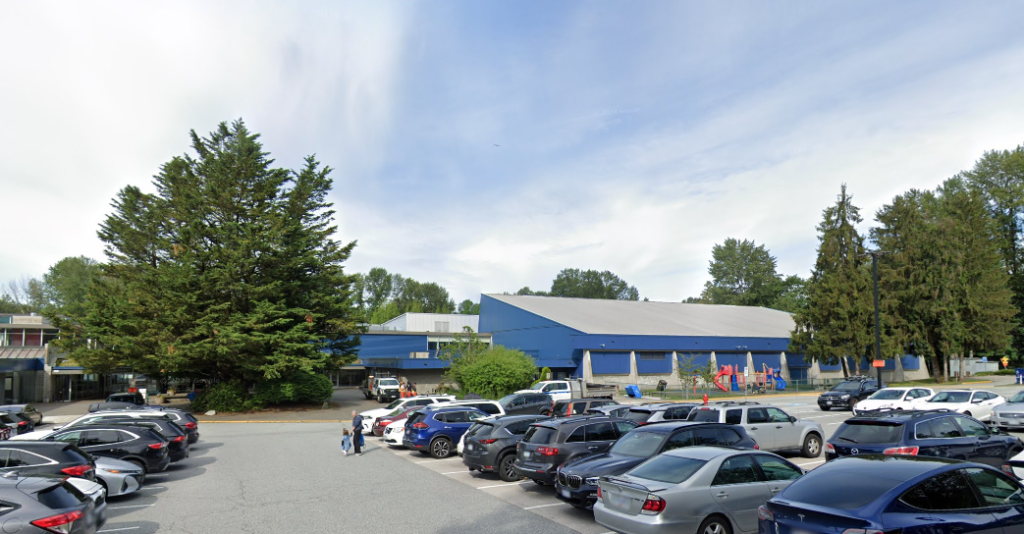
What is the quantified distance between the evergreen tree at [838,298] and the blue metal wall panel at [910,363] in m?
12.7

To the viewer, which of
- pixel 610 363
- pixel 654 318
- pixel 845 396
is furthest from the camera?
pixel 654 318

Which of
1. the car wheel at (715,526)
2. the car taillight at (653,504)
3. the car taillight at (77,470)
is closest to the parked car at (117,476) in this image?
the car taillight at (77,470)

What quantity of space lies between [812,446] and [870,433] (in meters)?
4.94

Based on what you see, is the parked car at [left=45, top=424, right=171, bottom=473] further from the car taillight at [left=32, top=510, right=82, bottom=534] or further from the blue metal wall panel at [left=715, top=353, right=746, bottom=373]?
the blue metal wall panel at [left=715, top=353, right=746, bottom=373]

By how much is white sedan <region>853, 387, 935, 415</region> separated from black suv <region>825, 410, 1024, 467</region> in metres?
13.6

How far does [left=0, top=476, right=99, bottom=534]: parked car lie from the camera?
7.87 meters

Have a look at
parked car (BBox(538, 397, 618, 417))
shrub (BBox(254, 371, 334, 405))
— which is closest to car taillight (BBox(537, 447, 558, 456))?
parked car (BBox(538, 397, 618, 417))

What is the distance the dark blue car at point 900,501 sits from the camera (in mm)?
6176

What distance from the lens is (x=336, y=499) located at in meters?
13.3

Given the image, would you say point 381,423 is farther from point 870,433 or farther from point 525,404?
point 870,433

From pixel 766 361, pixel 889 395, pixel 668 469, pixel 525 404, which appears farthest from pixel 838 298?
pixel 668 469

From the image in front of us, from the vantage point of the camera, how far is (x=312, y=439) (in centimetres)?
2658

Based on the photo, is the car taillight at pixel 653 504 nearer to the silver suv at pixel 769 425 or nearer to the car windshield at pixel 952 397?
the silver suv at pixel 769 425

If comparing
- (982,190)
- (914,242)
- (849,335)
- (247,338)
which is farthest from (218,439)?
(982,190)
